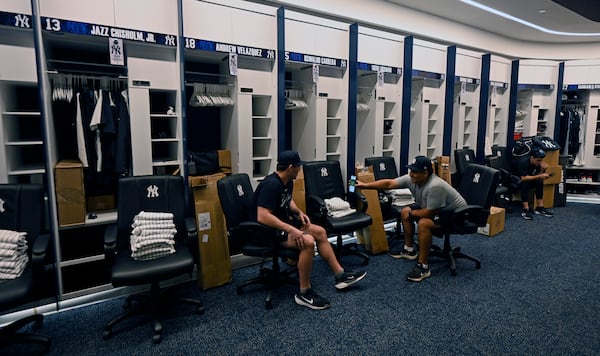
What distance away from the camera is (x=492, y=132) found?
21.6 feet

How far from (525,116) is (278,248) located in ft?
21.7

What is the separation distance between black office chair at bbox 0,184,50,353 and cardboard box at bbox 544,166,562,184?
670 centimetres

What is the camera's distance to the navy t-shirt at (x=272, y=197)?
2.74 metres

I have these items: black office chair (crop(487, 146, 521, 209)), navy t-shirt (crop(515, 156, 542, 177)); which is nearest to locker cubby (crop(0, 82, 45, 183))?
black office chair (crop(487, 146, 521, 209))

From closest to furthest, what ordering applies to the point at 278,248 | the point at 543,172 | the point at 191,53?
the point at 278,248 → the point at 191,53 → the point at 543,172

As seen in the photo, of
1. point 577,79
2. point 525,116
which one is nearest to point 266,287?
point 525,116

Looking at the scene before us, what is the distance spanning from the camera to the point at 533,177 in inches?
212

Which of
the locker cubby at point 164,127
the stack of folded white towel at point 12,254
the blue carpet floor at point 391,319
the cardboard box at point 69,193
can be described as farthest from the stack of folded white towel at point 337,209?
the stack of folded white towel at point 12,254

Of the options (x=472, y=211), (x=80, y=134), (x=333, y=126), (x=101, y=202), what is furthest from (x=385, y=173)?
(x=80, y=134)

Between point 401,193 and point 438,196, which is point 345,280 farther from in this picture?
point 401,193

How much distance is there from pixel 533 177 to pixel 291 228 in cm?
445

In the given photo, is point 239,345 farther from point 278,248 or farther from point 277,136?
point 277,136

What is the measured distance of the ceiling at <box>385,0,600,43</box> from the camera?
196 inches

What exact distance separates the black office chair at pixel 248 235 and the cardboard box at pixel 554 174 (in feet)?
16.6
